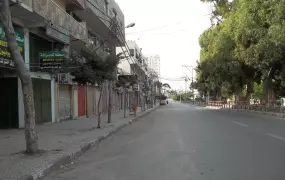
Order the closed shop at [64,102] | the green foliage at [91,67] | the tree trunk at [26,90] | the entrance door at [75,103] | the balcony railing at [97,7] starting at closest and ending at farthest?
1. the tree trunk at [26,90]
2. the green foliage at [91,67]
3. the closed shop at [64,102]
4. the balcony railing at [97,7]
5. the entrance door at [75,103]

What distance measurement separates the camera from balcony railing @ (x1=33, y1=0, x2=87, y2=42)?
66.3 feet

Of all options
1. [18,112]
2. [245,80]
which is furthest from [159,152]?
[245,80]

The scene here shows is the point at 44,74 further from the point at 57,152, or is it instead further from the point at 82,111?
the point at 57,152

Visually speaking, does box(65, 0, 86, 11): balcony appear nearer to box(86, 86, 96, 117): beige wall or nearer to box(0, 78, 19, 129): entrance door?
box(0, 78, 19, 129): entrance door

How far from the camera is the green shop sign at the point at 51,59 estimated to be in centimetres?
A: 2106

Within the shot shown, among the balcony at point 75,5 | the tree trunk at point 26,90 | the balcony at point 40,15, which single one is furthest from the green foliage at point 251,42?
the tree trunk at point 26,90

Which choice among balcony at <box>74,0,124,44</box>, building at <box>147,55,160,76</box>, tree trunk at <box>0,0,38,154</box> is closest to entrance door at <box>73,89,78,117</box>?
balcony at <box>74,0,124,44</box>

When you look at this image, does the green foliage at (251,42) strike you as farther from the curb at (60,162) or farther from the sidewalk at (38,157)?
the sidewalk at (38,157)

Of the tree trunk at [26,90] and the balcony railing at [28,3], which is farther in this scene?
the balcony railing at [28,3]

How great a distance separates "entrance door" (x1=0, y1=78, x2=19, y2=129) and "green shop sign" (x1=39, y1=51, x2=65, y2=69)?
1.59m

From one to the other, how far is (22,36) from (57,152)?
10335 mm

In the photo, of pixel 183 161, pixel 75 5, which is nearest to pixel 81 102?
pixel 75 5

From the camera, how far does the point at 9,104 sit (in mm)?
21125

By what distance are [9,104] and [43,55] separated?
2958 millimetres
